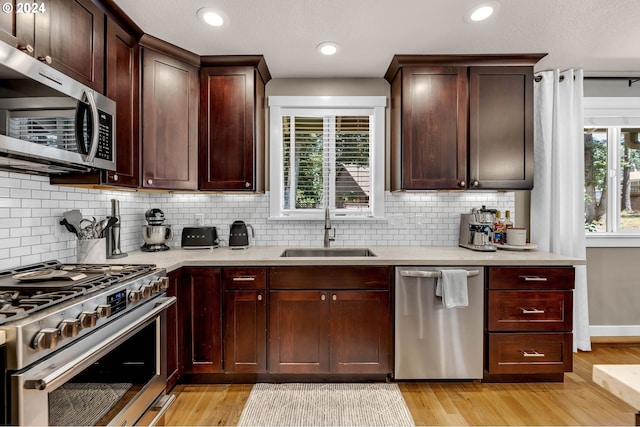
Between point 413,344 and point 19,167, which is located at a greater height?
point 19,167

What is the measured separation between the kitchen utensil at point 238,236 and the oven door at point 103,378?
3.12 feet

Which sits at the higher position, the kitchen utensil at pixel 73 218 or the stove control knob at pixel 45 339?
the kitchen utensil at pixel 73 218

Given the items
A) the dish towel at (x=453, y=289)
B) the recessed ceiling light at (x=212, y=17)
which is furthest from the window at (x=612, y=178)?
the recessed ceiling light at (x=212, y=17)

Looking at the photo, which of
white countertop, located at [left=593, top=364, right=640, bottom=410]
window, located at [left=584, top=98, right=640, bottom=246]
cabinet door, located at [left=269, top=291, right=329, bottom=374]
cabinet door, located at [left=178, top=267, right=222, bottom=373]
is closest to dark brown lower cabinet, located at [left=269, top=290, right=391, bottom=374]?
cabinet door, located at [left=269, top=291, right=329, bottom=374]

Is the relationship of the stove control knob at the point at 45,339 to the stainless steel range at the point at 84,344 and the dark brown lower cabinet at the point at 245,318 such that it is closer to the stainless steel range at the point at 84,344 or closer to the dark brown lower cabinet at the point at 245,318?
the stainless steel range at the point at 84,344

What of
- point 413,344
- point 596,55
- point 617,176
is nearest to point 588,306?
point 617,176

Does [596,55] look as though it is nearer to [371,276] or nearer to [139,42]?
[371,276]

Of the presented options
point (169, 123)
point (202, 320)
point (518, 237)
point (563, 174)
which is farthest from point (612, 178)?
point (169, 123)

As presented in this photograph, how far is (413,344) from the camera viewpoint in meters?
2.31

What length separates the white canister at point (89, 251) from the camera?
6.55 ft

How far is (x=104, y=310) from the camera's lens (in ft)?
4.34

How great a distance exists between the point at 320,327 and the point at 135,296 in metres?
1.22

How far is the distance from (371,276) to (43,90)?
2021 mm

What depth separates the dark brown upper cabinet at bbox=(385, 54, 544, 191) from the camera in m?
2.63
